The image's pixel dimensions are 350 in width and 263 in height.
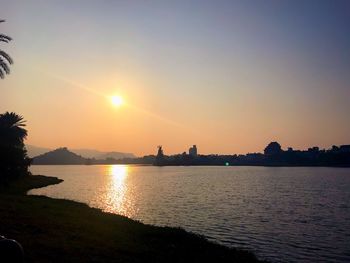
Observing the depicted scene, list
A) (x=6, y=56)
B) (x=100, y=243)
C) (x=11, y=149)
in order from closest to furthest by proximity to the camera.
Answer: (x=100, y=243) < (x=6, y=56) < (x=11, y=149)

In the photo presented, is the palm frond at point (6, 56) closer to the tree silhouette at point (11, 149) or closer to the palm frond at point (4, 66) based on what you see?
the palm frond at point (4, 66)

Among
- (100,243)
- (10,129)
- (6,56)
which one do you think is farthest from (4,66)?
(10,129)

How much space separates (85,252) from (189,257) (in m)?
7.65

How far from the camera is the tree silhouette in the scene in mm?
81706

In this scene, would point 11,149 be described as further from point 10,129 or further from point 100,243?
point 100,243

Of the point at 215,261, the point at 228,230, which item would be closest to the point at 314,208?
the point at 228,230

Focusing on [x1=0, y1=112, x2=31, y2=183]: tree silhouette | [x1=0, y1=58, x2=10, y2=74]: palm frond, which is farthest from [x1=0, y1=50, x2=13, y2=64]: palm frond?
[x1=0, y1=112, x2=31, y2=183]: tree silhouette

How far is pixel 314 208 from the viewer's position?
7469 centimetres

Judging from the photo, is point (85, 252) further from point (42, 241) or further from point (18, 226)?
point (18, 226)

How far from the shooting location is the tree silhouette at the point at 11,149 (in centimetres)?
8171

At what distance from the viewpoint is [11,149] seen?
279 ft

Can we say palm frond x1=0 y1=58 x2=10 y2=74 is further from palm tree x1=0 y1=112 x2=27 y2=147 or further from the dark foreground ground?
palm tree x1=0 y1=112 x2=27 y2=147

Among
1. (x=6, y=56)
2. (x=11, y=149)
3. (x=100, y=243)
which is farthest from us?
(x=11, y=149)

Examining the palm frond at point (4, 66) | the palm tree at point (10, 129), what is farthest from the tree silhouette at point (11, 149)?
the palm frond at point (4, 66)
